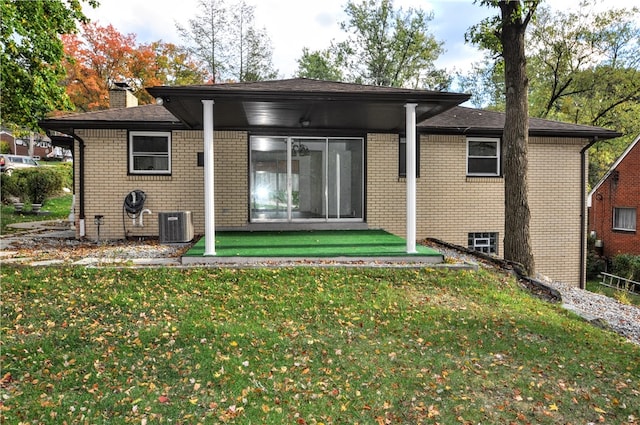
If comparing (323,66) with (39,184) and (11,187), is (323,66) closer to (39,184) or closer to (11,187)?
(39,184)

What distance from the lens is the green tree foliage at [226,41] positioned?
27297 millimetres

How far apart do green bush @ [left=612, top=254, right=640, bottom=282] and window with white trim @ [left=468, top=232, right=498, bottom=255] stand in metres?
11.8

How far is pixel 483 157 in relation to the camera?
12430 millimetres

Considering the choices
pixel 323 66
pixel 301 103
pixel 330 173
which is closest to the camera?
pixel 301 103

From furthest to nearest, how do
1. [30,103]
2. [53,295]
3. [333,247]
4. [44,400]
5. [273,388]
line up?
1. [30,103]
2. [333,247]
3. [53,295]
4. [273,388]
5. [44,400]

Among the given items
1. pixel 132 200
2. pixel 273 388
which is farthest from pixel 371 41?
pixel 273 388

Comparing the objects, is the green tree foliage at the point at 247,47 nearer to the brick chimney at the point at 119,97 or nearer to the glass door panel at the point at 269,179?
the brick chimney at the point at 119,97

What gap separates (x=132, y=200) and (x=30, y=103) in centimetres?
430

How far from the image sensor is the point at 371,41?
101ft

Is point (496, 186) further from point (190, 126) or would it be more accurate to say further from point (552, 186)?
point (190, 126)

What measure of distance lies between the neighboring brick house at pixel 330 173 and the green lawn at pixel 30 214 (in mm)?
4080

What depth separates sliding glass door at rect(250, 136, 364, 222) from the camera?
11898 millimetres

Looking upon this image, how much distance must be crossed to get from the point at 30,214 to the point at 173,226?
11.1 m

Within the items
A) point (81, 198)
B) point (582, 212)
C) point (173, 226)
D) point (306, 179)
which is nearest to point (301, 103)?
point (306, 179)
